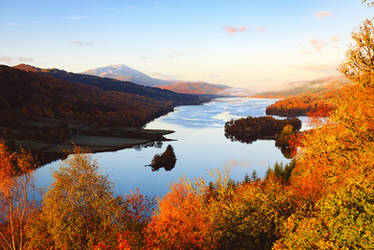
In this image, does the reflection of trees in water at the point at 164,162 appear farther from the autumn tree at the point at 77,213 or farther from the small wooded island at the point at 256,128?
the autumn tree at the point at 77,213

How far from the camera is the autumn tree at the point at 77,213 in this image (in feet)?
71.7

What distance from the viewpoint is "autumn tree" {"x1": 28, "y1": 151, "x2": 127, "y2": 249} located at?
21.9m

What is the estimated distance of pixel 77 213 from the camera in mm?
24375

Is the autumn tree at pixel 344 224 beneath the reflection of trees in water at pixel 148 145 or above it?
above

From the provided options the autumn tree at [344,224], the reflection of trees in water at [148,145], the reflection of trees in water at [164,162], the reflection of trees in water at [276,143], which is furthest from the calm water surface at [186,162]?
the autumn tree at [344,224]

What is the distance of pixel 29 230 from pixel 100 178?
8.40 metres

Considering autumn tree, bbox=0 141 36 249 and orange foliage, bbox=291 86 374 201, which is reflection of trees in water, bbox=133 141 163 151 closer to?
autumn tree, bbox=0 141 36 249

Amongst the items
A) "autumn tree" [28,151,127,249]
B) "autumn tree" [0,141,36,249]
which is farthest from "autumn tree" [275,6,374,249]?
"autumn tree" [0,141,36,249]

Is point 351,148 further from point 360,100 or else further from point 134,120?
point 134,120

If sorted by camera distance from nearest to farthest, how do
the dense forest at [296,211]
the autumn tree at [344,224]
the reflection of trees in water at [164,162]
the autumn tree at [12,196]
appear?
the autumn tree at [344,224] → the dense forest at [296,211] → the autumn tree at [12,196] → the reflection of trees in water at [164,162]

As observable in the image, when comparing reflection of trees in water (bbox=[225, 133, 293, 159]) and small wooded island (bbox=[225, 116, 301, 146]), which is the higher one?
small wooded island (bbox=[225, 116, 301, 146])

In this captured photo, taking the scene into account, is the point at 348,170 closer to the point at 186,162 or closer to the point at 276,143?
the point at 186,162

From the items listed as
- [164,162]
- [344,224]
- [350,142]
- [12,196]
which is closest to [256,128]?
[164,162]

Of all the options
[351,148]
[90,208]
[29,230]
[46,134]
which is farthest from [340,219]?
[46,134]
